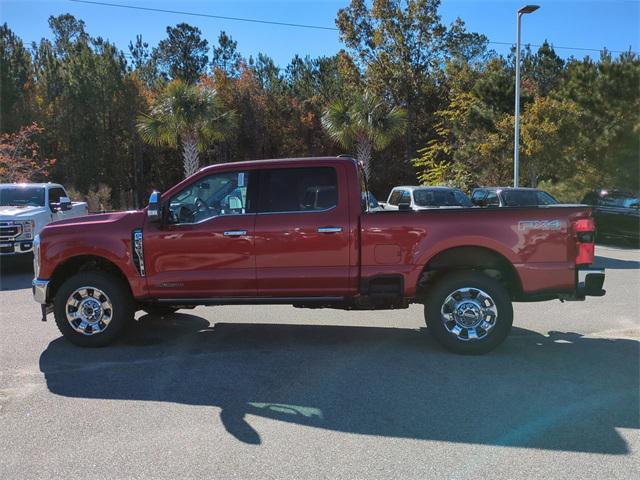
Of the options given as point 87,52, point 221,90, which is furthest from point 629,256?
point 87,52

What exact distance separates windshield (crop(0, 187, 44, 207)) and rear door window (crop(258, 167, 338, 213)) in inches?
370

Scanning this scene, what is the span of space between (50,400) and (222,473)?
212 centimetres

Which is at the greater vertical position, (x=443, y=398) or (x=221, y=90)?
(x=221, y=90)

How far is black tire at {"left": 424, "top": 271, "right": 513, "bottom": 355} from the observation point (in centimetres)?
576

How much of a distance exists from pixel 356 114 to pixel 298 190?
774 inches

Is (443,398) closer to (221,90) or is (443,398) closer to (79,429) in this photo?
(79,429)

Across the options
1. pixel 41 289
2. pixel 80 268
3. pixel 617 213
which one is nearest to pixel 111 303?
pixel 80 268

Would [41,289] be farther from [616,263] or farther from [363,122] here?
[363,122]

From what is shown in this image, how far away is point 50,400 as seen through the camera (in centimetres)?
477

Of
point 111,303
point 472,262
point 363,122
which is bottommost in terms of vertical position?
point 111,303

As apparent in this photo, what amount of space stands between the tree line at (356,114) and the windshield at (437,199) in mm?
8721

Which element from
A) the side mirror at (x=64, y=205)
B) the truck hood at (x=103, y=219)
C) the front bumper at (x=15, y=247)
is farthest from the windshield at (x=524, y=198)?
the front bumper at (x=15, y=247)

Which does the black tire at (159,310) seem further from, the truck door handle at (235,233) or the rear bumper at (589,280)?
the rear bumper at (589,280)

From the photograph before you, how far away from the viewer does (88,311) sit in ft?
20.5
